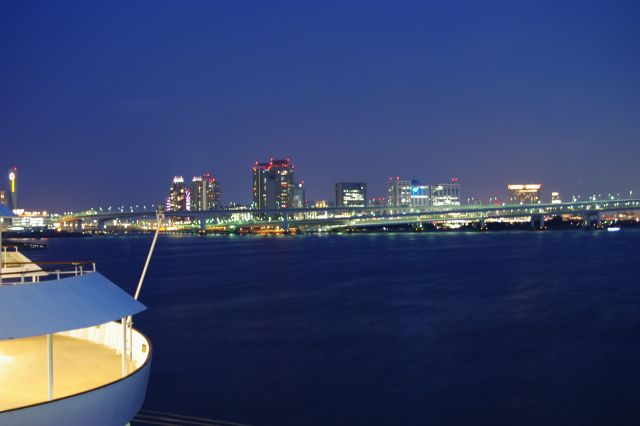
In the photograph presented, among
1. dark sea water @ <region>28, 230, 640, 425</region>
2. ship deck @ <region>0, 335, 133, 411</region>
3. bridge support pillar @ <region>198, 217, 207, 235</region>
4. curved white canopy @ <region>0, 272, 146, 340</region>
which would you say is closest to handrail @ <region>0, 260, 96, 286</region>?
curved white canopy @ <region>0, 272, 146, 340</region>

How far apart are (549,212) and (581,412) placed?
424ft

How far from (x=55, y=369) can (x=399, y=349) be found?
555 inches

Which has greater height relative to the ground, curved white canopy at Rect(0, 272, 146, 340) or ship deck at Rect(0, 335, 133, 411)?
curved white canopy at Rect(0, 272, 146, 340)

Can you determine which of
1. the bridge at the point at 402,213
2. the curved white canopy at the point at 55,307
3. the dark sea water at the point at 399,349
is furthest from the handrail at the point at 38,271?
the bridge at the point at 402,213

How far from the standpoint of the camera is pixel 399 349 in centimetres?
2062

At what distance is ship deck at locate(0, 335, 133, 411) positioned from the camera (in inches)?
280

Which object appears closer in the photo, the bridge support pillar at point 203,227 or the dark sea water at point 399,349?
the dark sea water at point 399,349

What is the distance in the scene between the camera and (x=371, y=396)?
14961 mm

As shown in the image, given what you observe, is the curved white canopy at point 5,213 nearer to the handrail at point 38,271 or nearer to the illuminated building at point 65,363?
the illuminated building at point 65,363

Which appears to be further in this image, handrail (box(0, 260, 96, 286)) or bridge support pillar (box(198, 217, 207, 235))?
bridge support pillar (box(198, 217, 207, 235))

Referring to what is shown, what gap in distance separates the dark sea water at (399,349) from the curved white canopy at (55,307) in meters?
6.54

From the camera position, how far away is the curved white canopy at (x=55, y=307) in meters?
6.68

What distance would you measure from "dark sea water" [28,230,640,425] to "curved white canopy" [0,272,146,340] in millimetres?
6538

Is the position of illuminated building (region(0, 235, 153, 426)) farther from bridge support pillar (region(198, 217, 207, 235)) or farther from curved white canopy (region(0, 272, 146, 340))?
bridge support pillar (region(198, 217, 207, 235))
